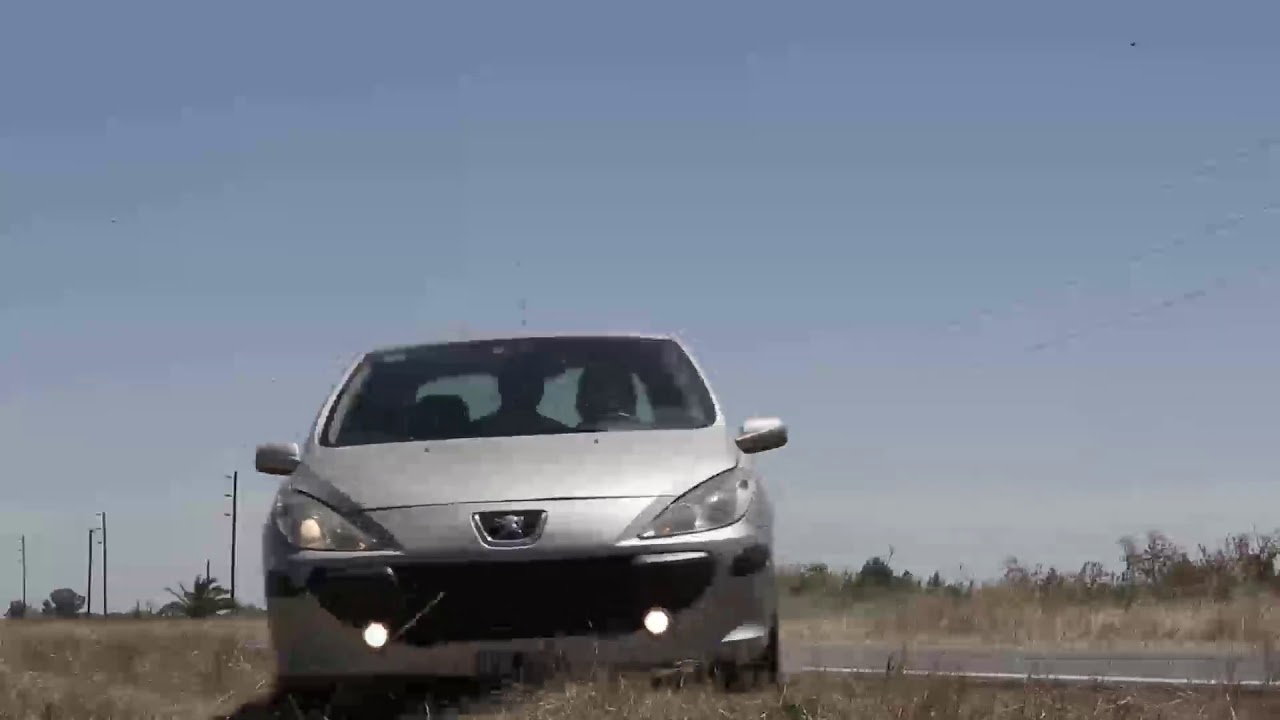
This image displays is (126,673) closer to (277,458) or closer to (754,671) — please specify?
(277,458)

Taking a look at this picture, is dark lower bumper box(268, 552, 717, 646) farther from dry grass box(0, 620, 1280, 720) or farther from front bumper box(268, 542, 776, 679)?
dry grass box(0, 620, 1280, 720)

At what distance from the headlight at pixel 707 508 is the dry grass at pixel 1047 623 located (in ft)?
19.4

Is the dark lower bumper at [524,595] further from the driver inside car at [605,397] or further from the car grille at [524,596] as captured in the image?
the driver inside car at [605,397]

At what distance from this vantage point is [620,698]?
7.17 meters

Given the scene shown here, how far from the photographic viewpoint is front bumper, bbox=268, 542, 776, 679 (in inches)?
289

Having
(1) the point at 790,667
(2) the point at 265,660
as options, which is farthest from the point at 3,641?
(1) the point at 790,667

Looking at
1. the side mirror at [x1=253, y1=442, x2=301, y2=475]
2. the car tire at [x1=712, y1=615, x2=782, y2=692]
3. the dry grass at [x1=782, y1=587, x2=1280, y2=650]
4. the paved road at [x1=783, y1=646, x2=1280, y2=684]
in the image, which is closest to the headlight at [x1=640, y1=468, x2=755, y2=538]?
the car tire at [x1=712, y1=615, x2=782, y2=692]

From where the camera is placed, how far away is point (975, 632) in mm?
16141

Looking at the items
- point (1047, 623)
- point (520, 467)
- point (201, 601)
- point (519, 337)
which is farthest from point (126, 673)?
point (201, 601)

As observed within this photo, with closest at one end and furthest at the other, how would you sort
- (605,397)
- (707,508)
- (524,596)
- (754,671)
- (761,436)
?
(524,596) < (707,508) < (754,671) < (761,436) < (605,397)

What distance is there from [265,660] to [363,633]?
5.39m

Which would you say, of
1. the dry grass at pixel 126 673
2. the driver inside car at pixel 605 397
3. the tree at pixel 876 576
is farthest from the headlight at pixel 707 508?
the tree at pixel 876 576

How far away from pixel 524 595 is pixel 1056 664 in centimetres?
495

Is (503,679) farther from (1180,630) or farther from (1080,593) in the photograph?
(1080,593)
